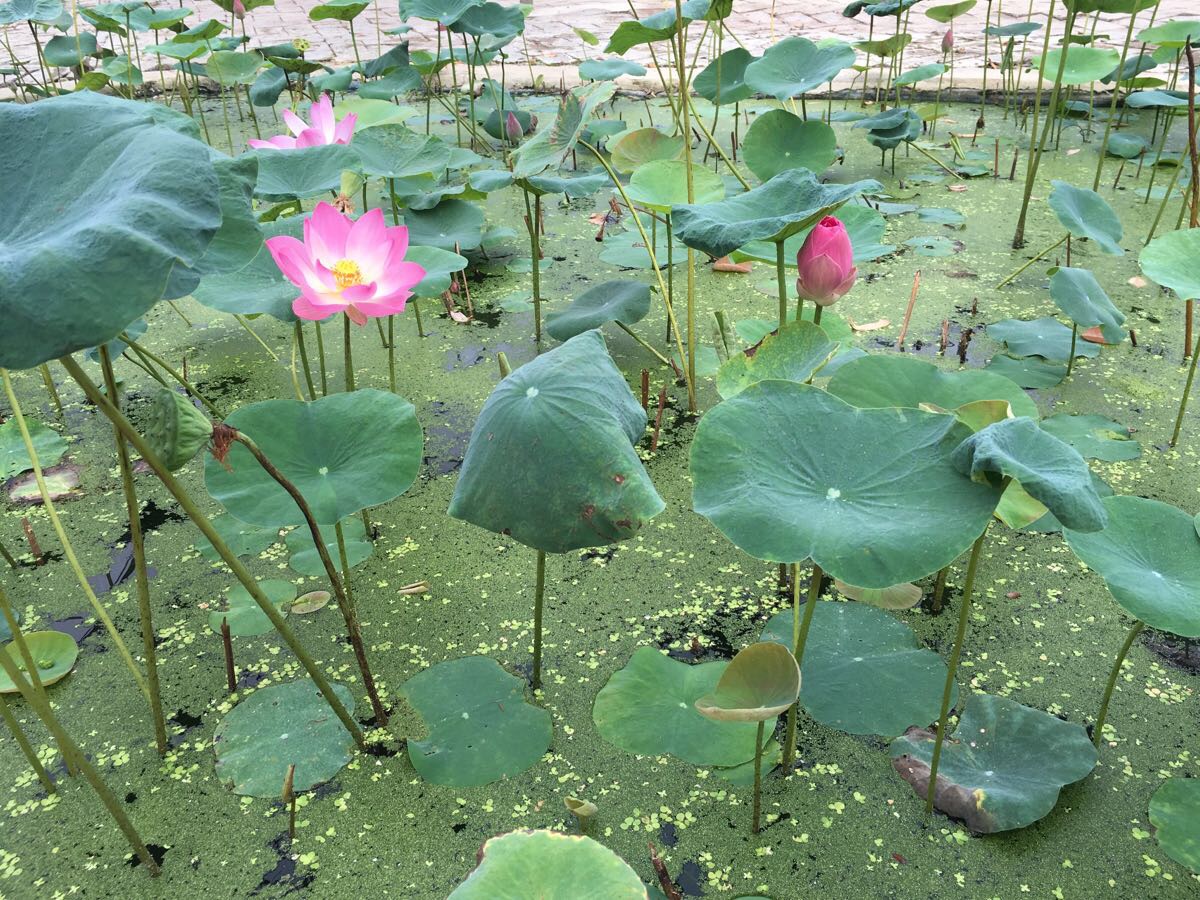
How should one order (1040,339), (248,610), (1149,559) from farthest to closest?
(1040,339) → (248,610) → (1149,559)

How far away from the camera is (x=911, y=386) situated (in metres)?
1.16

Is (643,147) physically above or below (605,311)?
above

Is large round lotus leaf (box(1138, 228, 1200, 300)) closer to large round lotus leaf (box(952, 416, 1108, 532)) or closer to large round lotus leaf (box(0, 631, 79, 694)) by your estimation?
large round lotus leaf (box(952, 416, 1108, 532))

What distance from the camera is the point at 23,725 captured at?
3.37ft

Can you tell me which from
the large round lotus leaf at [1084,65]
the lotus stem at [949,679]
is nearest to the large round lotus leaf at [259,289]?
the lotus stem at [949,679]

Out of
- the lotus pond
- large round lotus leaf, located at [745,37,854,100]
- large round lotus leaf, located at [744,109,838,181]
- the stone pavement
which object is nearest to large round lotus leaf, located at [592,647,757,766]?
the lotus pond

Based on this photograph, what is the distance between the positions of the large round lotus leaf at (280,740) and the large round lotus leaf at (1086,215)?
56.5 inches

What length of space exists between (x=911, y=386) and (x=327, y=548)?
821mm

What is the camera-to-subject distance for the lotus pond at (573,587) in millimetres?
758

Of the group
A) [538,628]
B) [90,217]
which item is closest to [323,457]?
[538,628]

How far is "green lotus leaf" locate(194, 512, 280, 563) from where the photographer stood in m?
1.28

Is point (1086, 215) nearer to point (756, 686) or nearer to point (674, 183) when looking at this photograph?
point (674, 183)

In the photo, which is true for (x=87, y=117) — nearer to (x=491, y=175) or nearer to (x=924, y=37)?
(x=491, y=175)

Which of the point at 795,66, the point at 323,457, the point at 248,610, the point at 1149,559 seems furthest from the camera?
the point at 795,66
